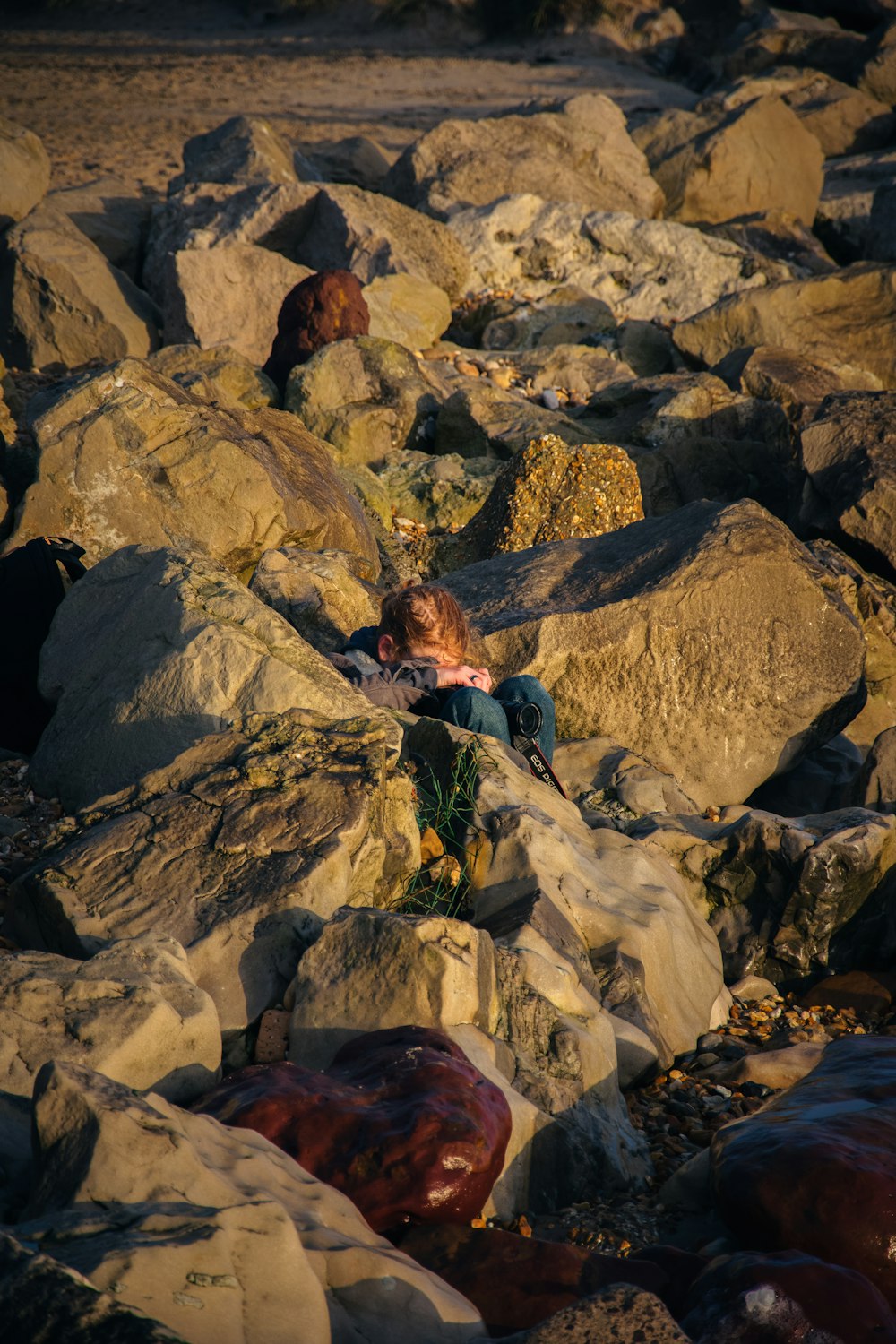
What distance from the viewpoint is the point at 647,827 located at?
199 inches

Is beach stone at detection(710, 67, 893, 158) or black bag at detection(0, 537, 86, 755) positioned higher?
beach stone at detection(710, 67, 893, 158)

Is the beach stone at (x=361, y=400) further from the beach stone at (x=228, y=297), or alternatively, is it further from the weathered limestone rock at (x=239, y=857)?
the weathered limestone rock at (x=239, y=857)

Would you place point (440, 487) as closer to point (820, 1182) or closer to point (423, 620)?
point (423, 620)

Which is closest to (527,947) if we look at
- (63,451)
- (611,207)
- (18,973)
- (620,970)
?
(620,970)

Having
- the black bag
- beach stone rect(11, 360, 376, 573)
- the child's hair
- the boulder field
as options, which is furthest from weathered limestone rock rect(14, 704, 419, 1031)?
beach stone rect(11, 360, 376, 573)

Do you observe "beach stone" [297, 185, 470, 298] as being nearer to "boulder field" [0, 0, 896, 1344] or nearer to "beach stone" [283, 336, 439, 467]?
"boulder field" [0, 0, 896, 1344]

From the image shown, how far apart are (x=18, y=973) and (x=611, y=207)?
49.5ft

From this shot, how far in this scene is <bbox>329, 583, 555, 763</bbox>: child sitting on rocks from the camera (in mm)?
4895

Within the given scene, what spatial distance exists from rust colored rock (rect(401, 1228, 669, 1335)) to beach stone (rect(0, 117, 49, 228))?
37.6 ft

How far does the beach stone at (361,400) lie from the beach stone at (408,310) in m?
1.76

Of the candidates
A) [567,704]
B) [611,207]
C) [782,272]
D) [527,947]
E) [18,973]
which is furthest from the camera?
[611,207]

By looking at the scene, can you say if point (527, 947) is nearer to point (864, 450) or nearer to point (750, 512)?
point (750, 512)

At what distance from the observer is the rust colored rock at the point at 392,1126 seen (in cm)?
257

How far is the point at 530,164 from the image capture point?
1581 cm
